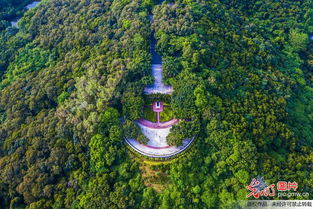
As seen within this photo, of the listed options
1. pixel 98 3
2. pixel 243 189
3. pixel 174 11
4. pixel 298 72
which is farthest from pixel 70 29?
pixel 298 72

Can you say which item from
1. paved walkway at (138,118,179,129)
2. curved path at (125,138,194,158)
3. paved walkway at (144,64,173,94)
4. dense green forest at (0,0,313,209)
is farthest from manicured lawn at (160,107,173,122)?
curved path at (125,138,194,158)

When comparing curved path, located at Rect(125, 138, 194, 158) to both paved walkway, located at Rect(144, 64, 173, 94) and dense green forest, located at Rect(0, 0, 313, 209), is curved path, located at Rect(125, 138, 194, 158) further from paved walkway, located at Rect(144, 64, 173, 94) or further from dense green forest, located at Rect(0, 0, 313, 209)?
paved walkway, located at Rect(144, 64, 173, 94)

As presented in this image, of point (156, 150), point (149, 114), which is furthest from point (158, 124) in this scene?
point (156, 150)

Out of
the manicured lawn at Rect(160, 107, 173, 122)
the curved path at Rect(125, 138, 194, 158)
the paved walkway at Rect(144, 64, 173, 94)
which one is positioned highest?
the paved walkway at Rect(144, 64, 173, 94)

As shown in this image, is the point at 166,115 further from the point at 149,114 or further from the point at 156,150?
the point at 156,150

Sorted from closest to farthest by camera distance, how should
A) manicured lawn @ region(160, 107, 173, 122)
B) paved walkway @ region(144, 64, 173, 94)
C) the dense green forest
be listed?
the dense green forest → manicured lawn @ region(160, 107, 173, 122) → paved walkway @ region(144, 64, 173, 94)

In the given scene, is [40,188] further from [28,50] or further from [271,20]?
[271,20]
